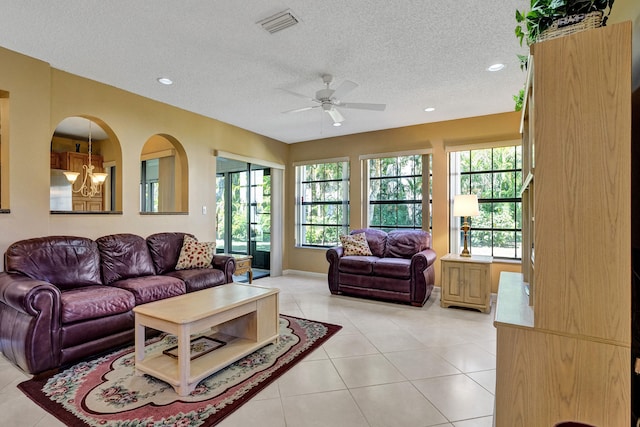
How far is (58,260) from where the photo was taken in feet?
9.52

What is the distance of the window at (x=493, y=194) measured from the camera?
4426 mm

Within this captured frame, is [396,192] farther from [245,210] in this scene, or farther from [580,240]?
[580,240]

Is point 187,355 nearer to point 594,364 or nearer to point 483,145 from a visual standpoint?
point 594,364

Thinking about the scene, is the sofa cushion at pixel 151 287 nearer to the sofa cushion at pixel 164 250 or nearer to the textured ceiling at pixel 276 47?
the sofa cushion at pixel 164 250

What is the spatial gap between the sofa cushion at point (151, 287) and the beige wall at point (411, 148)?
3179mm

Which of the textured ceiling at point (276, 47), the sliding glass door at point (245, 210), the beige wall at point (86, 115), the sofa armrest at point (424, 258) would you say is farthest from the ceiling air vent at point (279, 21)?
the sliding glass door at point (245, 210)

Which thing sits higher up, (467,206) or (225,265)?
(467,206)

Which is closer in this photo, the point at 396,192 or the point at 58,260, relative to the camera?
the point at 58,260

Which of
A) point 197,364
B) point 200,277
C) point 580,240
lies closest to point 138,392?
point 197,364

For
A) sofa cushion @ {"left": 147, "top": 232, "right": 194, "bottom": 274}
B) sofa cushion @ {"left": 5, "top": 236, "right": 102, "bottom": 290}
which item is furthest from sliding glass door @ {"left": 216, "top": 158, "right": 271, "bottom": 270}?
sofa cushion @ {"left": 5, "top": 236, "right": 102, "bottom": 290}

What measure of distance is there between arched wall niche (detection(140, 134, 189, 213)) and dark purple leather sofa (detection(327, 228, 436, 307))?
2.42 metres

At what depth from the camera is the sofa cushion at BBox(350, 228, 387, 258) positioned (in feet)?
16.0

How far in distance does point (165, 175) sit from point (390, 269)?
13.7ft

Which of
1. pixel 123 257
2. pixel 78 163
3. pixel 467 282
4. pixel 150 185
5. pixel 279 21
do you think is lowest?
pixel 467 282
